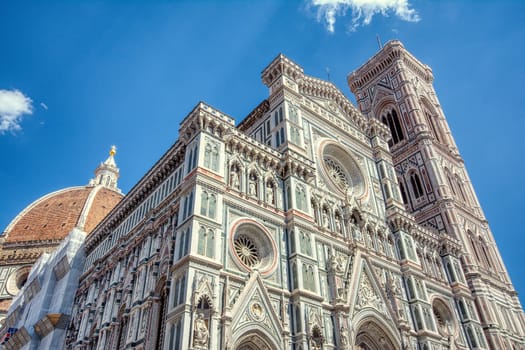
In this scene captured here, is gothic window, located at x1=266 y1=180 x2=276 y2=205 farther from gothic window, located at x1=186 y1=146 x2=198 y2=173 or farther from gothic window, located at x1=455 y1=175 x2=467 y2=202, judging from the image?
gothic window, located at x1=455 y1=175 x2=467 y2=202

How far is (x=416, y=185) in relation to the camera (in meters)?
42.4

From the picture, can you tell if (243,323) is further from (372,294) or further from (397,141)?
(397,141)

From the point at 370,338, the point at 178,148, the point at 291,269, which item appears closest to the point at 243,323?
the point at 291,269

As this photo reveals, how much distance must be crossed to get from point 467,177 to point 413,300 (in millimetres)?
23811

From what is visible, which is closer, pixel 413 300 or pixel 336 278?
pixel 336 278

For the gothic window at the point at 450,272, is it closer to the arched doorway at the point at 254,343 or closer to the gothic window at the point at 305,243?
the gothic window at the point at 305,243

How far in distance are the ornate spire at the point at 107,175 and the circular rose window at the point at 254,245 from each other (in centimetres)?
6447

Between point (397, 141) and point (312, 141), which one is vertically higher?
point (397, 141)

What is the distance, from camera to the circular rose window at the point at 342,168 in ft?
96.3

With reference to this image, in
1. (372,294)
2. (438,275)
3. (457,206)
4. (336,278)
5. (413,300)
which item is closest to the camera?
(336,278)

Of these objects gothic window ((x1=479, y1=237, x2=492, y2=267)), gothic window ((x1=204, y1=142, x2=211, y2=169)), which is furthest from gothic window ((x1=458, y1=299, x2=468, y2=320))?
gothic window ((x1=204, y1=142, x2=211, y2=169))

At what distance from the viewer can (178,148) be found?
2462 cm

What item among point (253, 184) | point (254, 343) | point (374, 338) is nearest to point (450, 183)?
point (374, 338)

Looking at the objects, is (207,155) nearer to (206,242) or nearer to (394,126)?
(206,242)
